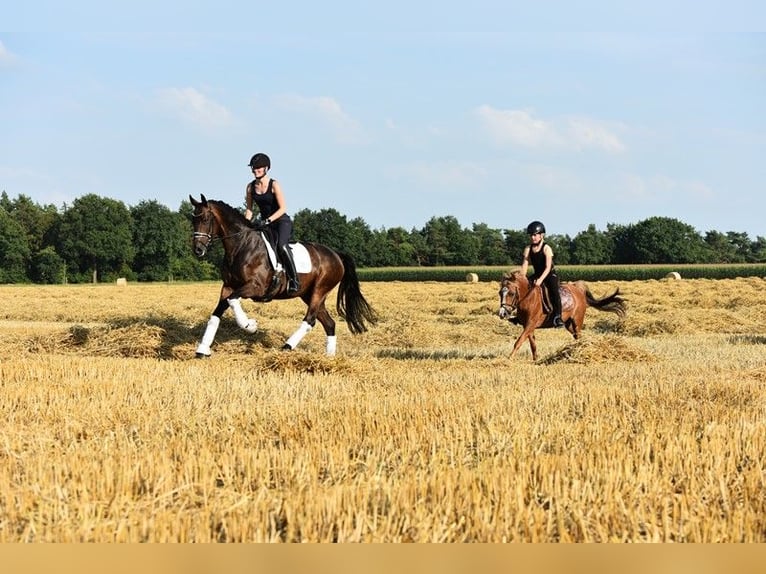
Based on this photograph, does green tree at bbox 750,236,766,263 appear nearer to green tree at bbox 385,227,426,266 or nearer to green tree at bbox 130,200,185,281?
green tree at bbox 385,227,426,266

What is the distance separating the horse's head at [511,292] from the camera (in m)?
13.2

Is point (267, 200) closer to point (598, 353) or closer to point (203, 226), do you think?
point (203, 226)

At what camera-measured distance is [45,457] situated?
219 inches

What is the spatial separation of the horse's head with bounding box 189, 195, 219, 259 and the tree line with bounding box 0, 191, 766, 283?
65.1m

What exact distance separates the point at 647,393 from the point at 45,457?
6100mm

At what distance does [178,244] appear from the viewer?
3423 inches

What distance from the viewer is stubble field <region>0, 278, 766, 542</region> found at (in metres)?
4.09

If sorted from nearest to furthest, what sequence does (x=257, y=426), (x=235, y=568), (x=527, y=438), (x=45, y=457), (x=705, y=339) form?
(x=235, y=568) < (x=45, y=457) < (x=527, y=438) < (x=257, y=426) < (x=705, y=339)

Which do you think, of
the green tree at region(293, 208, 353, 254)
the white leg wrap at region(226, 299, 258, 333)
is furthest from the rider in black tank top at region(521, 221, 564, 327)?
the green tree at region(293, 208, 353, 254)

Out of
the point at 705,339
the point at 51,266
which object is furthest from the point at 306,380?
the point at 51,266

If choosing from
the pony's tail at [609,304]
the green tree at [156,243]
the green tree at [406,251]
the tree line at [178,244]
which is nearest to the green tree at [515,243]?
the tree line at [178,244]

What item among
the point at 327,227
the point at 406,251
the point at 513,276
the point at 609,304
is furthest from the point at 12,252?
the point at 513,276

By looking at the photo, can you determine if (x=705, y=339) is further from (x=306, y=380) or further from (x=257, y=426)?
(x=257, y=426)

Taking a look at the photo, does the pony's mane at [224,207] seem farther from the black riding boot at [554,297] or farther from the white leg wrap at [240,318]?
the black riding boot at [554,297]
